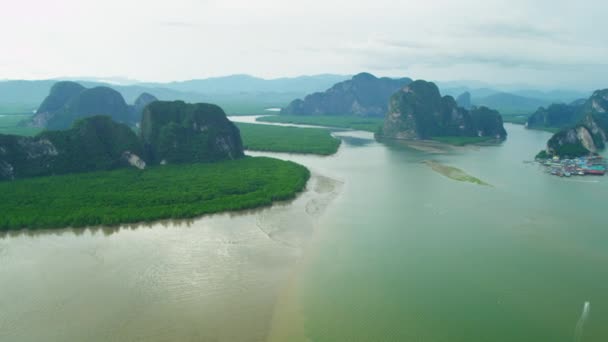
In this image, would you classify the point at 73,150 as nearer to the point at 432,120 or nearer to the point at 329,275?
the point at 329,275

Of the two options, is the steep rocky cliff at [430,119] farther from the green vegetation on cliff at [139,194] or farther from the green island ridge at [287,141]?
the green vegetation on cliff at [139,194]

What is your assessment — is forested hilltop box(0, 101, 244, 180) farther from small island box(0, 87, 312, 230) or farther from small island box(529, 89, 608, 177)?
small island box(529, 89, 608, 177)

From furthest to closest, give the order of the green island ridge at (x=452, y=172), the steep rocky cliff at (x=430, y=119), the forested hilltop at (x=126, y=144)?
the steep rocky cliff at (x=430, y=119), the green island ridge at (x=452, y=172), the forested hilltop at (x=126, y=144)

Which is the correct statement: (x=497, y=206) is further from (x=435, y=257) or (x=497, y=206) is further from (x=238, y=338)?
(x=238, y=338)

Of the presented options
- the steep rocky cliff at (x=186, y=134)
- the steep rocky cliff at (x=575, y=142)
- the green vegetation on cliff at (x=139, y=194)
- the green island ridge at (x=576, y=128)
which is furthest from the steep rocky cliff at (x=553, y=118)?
the green vegetation on cliff at (x=139, y=194)

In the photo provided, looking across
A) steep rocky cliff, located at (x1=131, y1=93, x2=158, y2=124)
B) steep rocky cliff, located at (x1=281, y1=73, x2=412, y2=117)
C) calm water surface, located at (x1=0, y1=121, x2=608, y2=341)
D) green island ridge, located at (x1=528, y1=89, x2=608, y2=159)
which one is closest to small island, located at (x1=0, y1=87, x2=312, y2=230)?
calm water surface, located at (x1=0, y1=121, x2=608, y2=341)

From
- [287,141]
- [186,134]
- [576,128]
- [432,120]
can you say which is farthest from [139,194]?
[432,120]
